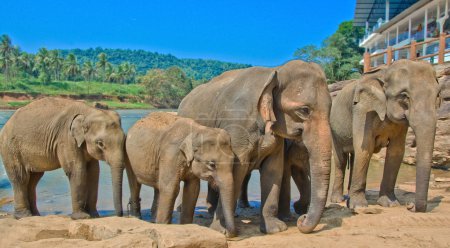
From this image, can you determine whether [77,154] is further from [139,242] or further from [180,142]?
[139,242]

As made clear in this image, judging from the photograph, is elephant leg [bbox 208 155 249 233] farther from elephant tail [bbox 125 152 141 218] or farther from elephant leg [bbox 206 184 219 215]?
elephant tail [bbox 125 152 141 218]

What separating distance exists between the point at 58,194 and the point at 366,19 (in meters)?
48.4

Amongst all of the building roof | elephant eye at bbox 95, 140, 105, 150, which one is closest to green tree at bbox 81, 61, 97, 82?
the building roof

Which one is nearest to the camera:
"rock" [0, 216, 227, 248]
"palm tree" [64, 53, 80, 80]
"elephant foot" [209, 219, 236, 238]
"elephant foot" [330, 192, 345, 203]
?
"rock" [0, 216, 227, 248]


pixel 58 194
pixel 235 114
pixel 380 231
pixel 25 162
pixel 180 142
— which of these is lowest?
pixel 58 194

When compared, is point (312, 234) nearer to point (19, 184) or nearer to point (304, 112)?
point (304, 112)

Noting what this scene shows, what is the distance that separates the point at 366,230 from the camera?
5375mm

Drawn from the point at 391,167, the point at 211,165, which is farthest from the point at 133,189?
the point at 391,167

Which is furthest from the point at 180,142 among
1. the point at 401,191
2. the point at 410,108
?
the point at 401,191

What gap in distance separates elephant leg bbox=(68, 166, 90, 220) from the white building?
477 inches

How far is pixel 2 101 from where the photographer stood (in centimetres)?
7138

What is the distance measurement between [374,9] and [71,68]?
265 ft

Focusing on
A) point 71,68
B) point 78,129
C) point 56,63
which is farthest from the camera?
point 71,68

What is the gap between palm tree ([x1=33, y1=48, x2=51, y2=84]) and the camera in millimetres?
90287
